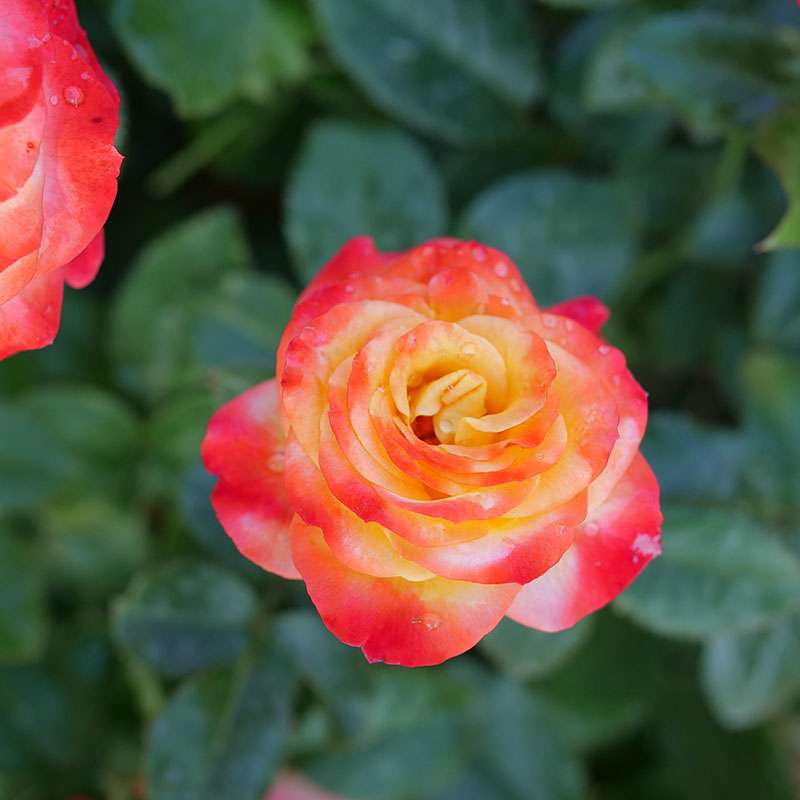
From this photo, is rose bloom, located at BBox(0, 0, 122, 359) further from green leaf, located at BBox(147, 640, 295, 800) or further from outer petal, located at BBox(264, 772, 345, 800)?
outer petal, located at BBox(264, 772, 345, 800)

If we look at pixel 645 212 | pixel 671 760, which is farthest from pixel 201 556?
pixel 671 760

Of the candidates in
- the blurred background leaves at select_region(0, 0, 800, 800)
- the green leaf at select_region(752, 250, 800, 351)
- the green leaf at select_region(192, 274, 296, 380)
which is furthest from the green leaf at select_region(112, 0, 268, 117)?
the green leaf at select_region(752, 250, 800, 351)

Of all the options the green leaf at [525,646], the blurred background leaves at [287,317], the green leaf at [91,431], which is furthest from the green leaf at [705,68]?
the green leaf at [91,431]

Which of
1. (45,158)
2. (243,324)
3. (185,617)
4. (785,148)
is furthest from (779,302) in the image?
(45,158)

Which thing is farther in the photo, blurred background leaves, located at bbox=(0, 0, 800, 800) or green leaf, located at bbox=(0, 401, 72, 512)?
green leaf, located at bbox=(0, 401, 72, 512)

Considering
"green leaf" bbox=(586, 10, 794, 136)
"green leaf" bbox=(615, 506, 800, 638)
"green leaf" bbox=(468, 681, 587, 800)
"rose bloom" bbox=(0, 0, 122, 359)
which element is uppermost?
"rose bloom" bbox=(0, 0, 122, 359)

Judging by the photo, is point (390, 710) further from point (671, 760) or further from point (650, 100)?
point (650, 100)
